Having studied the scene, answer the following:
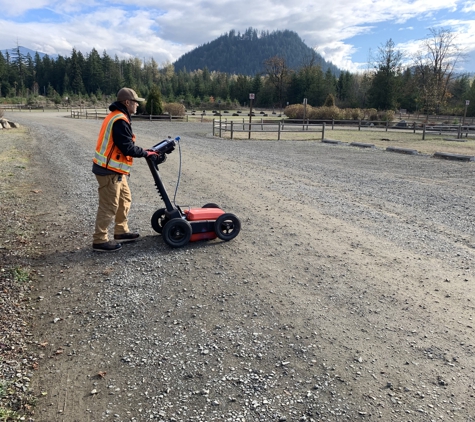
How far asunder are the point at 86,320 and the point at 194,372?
119 cm

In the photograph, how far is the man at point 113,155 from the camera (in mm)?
4449

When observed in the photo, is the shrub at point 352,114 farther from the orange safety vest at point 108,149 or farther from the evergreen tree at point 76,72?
the evergreen tree at point 76,72

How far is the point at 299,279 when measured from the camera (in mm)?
4031

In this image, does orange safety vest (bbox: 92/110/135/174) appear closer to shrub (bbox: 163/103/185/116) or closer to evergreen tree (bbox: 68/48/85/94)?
shrub (bbox: 163/103/185/116)

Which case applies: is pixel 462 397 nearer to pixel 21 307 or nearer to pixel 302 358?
pixel 302 358

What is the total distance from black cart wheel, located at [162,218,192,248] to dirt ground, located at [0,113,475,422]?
14 centimetres

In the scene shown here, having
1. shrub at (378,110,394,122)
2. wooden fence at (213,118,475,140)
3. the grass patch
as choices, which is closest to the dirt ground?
the grass patch

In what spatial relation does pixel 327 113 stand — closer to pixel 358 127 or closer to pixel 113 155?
pixel 358 127

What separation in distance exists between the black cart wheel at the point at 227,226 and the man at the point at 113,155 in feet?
3.96

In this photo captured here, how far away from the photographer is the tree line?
53.6 metres

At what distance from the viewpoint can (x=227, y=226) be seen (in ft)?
16.8

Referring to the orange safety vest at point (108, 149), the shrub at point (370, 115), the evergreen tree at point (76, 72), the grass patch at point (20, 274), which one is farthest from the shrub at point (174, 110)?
the evergreen tree at point (76, 72)

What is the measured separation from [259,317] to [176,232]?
6.44 feet

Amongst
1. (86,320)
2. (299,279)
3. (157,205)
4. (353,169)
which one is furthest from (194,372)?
(353,169)
